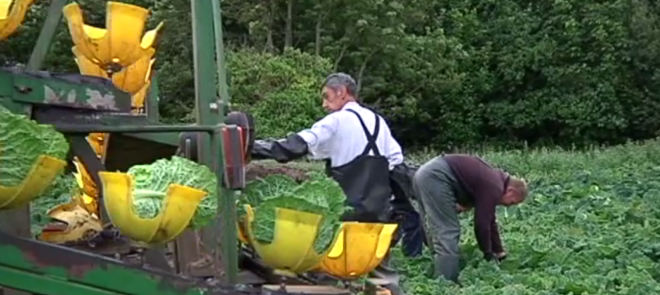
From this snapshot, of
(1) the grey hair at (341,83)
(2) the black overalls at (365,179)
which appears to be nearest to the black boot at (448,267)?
(2) the black overalls at (365,179)

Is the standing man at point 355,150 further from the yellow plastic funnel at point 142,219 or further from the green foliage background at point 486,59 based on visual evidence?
the green foliage background at point 486,59

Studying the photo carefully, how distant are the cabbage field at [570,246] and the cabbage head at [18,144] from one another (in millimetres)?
1218

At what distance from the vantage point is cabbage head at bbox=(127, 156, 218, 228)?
285 cm

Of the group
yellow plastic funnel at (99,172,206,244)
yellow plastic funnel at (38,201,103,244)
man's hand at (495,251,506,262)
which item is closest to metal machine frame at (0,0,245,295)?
yellow plastic funnel at (99,172,206,244)

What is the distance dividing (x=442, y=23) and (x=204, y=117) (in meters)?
32.5

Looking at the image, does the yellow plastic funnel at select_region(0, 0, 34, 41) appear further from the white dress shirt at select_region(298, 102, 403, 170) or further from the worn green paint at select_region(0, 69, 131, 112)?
the white dress shirt at select_region(298, 102, 403, 170)

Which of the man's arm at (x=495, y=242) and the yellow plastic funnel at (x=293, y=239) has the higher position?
the yellow plastic funnel at (x=293, y=239)

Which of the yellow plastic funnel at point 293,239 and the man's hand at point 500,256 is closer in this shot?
the yellow plastic funnel at point 293,239

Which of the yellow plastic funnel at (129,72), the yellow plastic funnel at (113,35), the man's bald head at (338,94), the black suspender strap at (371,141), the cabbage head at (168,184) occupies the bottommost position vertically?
the black suspender strap at (371,141)

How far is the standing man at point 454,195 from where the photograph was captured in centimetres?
716

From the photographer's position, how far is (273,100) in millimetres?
22297

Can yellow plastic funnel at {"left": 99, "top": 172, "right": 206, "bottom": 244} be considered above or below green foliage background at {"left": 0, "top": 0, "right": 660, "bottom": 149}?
above

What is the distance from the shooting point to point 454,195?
289 inches

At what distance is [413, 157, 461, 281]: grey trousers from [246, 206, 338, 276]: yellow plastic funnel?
13.5 ft
